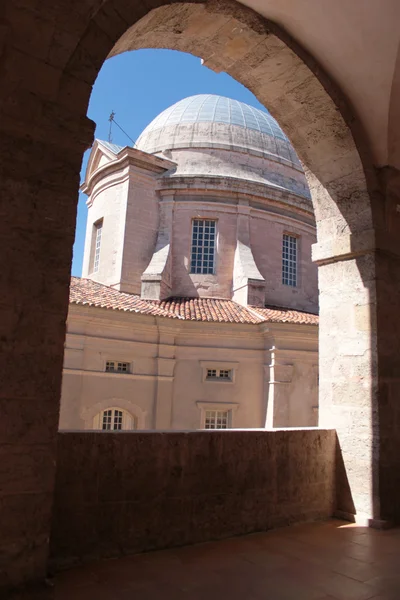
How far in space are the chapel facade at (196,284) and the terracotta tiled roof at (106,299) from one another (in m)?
0.07

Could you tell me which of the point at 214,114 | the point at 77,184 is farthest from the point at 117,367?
the point at 214,114

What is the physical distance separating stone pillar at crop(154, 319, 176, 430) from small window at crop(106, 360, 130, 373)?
949 mm

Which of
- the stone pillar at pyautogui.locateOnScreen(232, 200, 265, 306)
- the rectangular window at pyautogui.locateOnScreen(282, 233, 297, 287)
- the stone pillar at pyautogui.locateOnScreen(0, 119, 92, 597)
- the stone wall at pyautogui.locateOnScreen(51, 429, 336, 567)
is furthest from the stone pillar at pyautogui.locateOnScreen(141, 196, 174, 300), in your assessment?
the stone pillar at pyautogui.locateOnScreen(0, 119, 92, 597)

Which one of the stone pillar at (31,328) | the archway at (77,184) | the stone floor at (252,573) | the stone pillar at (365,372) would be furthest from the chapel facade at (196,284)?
the stone pillar at (31,328)

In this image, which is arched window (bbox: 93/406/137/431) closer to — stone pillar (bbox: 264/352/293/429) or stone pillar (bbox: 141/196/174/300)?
stone pillar (bbox: 264/352/293/429)

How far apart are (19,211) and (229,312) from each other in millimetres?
14415

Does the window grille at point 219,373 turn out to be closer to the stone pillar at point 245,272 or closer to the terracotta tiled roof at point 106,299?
the terracotta tiled roof at point 106,299

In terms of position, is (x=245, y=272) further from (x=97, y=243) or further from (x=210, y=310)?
(x=97, y=243)

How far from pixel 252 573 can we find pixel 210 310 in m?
13.8

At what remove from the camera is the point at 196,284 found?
18844mm

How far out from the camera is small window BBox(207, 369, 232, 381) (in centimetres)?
1580

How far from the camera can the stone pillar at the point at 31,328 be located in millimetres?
2455

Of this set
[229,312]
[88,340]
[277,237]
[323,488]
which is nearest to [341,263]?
[323,488]

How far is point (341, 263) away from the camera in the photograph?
5117 mm
